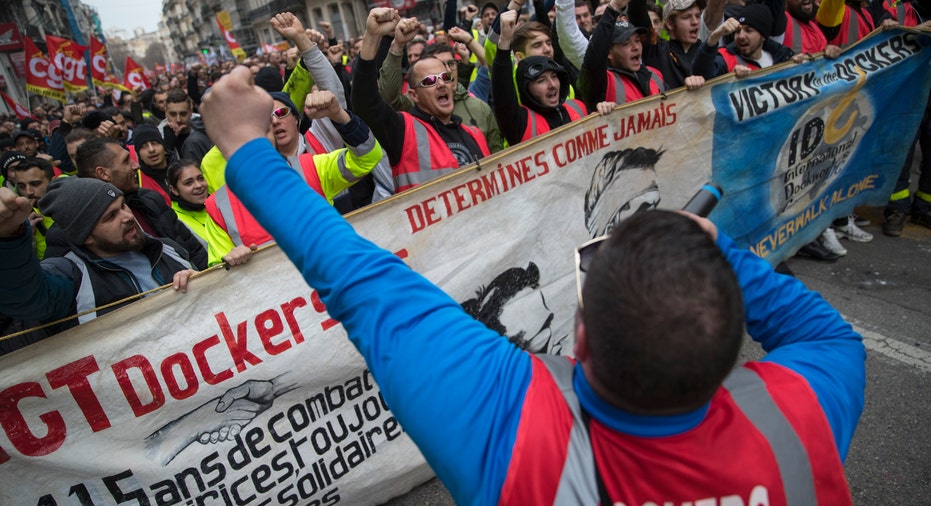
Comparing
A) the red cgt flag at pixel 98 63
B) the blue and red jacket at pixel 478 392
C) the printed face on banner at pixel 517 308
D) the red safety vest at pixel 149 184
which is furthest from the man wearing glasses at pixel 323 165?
the red cgt flag at pixel 98 63

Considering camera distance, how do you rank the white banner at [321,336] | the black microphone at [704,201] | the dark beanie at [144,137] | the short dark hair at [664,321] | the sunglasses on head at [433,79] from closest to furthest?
the short dark hair at [664,321] → the black microphone at [704,201] → the white banner at [321,336] → the sunglasses on head at [433,79] → the dark beanie at [144,137]

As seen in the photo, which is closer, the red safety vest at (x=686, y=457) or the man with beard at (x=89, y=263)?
the red safety vest at (x=686, y=457)

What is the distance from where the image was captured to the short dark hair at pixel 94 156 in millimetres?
3539

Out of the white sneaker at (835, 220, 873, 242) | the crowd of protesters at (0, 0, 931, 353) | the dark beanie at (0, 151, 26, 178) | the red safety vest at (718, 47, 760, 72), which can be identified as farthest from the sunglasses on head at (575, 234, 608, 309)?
the dark beanie at (0, 151, 26, 178)

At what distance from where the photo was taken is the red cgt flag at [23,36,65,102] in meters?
9.54

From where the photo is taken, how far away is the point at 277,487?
2330 mm

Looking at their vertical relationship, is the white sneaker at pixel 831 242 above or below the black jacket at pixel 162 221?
below

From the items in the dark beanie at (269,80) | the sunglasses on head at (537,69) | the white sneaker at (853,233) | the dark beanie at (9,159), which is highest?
the dark beanie at (269,80)

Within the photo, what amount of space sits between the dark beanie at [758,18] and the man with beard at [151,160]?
5.02m

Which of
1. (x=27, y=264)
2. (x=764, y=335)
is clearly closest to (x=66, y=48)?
(x=27, y=264)

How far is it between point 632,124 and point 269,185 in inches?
108

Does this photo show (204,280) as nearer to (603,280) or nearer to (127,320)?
(127,320)

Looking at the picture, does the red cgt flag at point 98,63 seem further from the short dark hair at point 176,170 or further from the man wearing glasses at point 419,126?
the man wearing glasses at point 419,126

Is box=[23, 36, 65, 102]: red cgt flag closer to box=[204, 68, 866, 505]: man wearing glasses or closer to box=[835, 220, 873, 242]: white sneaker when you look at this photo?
box=[204, 68, 866, 505]: man wearing glasses
